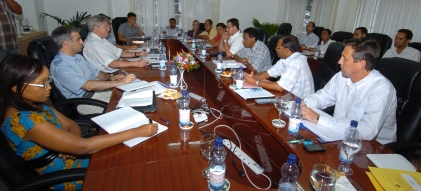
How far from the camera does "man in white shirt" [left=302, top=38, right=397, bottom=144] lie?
54.2 inches

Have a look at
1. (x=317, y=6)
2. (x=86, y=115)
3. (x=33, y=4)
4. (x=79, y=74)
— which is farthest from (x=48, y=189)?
(x=317, y=6)

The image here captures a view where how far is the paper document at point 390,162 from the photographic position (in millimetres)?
1055

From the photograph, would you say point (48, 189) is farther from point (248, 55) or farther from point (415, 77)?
point (248, 55)

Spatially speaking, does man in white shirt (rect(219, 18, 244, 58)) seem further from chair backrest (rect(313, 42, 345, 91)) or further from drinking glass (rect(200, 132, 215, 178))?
drinking glass (rect(200, 132, 215, 178))

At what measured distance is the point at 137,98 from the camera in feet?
5.83

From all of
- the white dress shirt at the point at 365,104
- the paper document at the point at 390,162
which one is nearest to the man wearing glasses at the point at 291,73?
the white dress shirt at the point at 365,104

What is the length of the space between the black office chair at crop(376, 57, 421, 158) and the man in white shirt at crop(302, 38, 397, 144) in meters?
0.07

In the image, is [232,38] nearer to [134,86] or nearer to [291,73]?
[291,73]

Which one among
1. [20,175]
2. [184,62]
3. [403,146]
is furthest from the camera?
[184,62]

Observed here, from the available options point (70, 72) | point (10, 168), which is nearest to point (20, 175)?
point (10, 168)

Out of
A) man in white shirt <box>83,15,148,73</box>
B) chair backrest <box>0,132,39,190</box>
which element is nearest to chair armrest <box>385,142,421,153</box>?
chair backrest <box>0,132,39,190</box>

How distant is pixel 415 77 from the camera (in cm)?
150

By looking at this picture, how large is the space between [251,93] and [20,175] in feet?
4.65

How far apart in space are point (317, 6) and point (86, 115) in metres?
6.35
